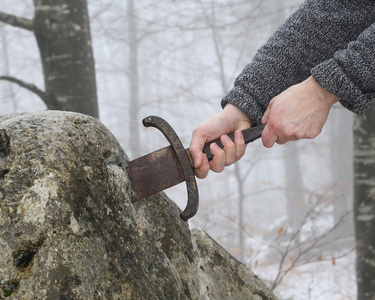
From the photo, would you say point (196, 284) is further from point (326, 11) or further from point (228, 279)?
point (326, 11)

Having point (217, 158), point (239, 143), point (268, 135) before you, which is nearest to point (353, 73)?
point (268, 135)

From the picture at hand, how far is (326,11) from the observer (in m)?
1.91

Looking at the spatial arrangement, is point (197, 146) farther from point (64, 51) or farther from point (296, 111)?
point (64, 51)

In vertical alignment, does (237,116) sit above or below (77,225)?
above

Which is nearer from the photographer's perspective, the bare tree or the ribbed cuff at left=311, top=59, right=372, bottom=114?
the ribbed cuff at left=311, top=59, right=372, bottom=114

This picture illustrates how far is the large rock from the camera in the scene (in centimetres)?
111

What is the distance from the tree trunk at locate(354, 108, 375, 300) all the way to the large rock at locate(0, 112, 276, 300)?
278 centimetres

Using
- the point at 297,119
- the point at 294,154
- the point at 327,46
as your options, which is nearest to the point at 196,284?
the point at 297,119

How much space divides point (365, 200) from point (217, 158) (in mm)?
2912

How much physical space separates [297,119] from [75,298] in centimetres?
116

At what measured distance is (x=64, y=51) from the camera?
348 cm

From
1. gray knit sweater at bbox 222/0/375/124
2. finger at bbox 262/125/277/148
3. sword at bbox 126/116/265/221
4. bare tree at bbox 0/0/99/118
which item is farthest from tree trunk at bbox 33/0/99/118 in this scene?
finger at bbox 262/125/277/148

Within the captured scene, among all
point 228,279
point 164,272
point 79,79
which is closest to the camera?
point 164,272

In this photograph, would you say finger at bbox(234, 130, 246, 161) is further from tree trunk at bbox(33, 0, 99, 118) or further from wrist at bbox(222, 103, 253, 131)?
tree trunk at bbox(33, 0, 99, 118)
